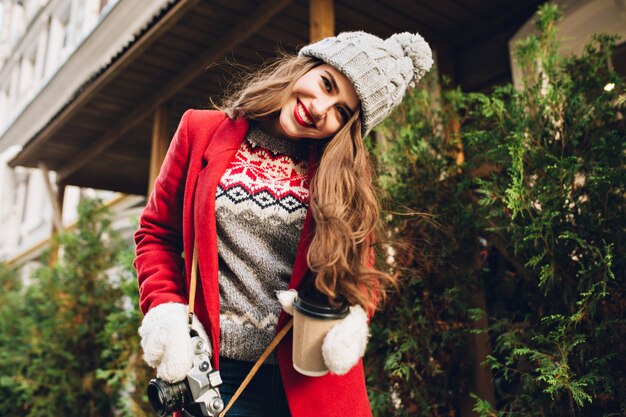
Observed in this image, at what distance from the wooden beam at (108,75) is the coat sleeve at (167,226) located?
2.67 m

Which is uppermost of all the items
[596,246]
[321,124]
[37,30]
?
[37,30]

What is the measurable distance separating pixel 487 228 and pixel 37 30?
16.4m

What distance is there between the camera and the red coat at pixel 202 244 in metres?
1.39

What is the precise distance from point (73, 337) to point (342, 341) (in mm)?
4820

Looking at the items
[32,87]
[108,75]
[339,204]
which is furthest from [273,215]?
[32,87]

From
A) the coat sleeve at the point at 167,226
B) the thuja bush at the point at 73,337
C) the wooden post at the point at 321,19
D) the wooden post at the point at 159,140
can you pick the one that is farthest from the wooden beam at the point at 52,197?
the coat sleeve at the point at 167,226

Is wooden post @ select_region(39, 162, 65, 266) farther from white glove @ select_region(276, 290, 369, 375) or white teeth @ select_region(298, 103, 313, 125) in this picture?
white glove @ select_region(276, 290, 369, 375)

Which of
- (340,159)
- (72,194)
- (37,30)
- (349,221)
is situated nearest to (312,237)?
(349,221)

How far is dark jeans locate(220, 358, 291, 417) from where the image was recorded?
1.42 meters

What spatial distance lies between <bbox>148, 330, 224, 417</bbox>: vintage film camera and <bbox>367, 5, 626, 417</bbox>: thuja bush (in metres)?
0.94

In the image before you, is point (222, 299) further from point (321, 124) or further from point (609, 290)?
point (609, 290)

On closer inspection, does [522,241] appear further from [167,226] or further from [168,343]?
[168,343]

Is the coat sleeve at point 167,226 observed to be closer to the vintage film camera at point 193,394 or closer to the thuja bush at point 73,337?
the vintage film camera at point 193,394

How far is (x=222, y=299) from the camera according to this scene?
146cm
